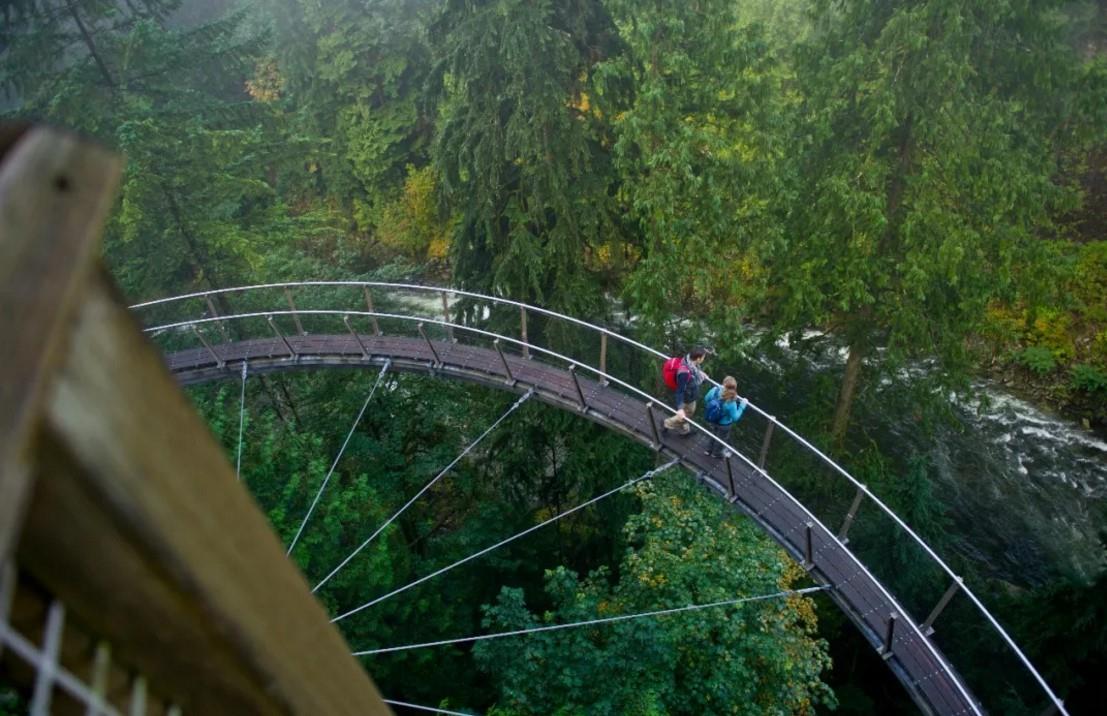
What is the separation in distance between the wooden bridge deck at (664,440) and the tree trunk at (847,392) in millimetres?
7043

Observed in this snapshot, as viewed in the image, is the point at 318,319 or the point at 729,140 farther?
the point at 318,319

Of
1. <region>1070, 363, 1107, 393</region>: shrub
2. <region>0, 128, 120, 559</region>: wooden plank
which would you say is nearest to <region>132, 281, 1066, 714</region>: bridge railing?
<region>0, 128, 120, 559</region>: wooden plank

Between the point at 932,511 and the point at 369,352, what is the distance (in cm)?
1009

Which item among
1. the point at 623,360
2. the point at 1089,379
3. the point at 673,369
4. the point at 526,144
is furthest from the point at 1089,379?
the point at 526,144

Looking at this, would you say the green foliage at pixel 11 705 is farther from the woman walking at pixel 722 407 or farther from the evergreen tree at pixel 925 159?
the evergreen tree at pixel 925 159

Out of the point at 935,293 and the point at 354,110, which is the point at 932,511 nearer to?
the point at 935,293

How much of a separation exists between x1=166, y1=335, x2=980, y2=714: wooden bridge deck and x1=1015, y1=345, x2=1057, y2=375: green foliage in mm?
15862

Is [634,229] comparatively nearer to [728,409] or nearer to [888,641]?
[728,409]

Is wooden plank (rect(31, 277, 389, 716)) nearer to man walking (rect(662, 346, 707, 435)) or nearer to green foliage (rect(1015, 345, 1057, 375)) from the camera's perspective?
man walking (rect(662, 346, 707, 435))

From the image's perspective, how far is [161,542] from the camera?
0.91 m

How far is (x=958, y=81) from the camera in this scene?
10.8m

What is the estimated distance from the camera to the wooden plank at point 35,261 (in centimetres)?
71

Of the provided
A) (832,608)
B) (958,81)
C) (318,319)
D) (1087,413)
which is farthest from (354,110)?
(1087,413)

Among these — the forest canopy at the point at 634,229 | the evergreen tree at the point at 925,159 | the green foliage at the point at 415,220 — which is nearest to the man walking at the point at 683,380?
the forest canopy at the point at 634,229
